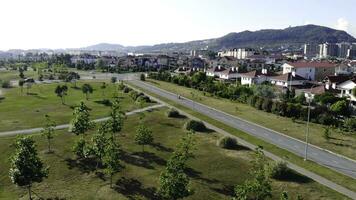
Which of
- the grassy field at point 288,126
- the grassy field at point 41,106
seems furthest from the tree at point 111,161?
the grassy field at point 288,126

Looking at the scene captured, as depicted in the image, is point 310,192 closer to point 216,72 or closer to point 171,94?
point 171,94

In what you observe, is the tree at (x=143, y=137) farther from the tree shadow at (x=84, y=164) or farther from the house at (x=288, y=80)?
the house at (x=288, y=80)

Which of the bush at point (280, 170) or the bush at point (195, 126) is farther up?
the bush at point (195, 126)

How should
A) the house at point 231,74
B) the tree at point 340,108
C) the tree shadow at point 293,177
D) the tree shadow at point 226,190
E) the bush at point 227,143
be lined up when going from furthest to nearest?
the house at point 231,74 < the tree at point 340,108 < the bush at point 227,143 < the tree shadow at point 293,177 < the tree shadow at point 226,190

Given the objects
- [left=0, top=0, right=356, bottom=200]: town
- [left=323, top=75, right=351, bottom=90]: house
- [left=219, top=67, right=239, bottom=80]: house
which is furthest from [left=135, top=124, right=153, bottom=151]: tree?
[left=219, top=67, right=239, bottom=80]: house

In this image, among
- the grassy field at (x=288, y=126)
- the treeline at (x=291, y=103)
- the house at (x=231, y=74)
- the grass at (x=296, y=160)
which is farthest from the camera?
the house at (x=231, y=74)

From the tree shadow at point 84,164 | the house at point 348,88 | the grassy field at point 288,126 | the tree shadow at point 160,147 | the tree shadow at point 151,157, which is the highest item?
the house at point 348,88

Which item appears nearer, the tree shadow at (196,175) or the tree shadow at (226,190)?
the tree shadow at (226,190)
